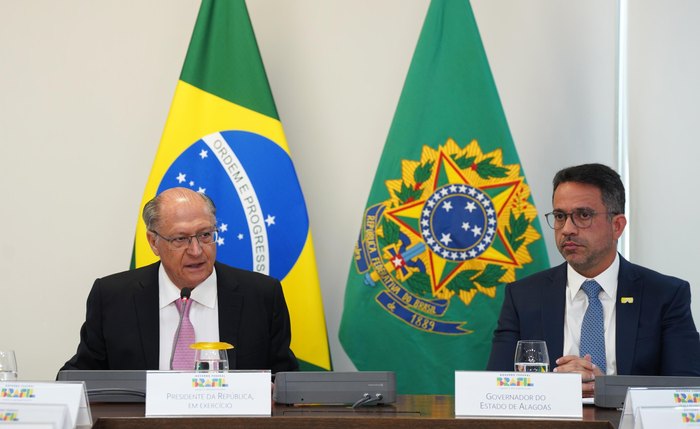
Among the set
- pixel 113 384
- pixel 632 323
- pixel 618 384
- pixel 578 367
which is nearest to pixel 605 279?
pixel 632 323

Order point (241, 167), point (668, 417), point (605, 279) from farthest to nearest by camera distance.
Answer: point (241, 167) → point (605, 279) → point (668, 417)

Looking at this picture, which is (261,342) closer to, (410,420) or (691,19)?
(410,420)

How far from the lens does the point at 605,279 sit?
11.3 ft

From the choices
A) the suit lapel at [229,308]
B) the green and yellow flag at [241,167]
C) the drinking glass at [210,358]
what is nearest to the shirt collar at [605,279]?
the green and yellow flag at [241,167]

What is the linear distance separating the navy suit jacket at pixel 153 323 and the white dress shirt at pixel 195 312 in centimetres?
3

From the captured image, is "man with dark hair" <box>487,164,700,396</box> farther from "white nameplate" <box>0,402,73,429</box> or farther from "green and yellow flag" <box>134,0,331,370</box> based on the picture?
"white nameplate" <box>0,402,73,429</box>

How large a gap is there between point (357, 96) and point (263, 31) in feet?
1.83

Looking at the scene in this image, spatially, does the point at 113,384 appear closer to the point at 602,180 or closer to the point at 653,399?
the point at 653,399

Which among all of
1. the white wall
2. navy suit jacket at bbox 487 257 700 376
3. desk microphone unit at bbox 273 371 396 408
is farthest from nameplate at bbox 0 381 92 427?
the white wall

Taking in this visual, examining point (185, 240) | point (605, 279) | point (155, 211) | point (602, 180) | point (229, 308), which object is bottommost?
point (229, 308)

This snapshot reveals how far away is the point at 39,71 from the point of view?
4.56m

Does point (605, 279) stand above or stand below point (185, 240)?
below

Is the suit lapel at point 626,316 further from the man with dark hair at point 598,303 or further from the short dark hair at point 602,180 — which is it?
the short dark hair at point 602,180

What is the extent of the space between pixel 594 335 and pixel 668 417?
131 cm
